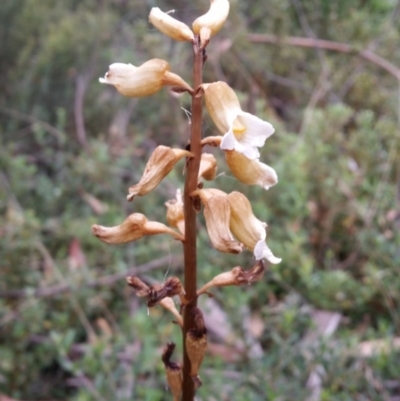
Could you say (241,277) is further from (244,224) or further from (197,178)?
(197,178)

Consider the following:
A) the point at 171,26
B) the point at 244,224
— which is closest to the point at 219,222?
the point at 244,224

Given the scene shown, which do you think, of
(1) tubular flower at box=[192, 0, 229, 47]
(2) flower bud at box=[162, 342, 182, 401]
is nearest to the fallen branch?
(1) tubular flower at box=[192, 0, 229, 47]

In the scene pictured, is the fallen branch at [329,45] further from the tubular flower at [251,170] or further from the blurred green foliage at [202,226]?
the tubular flower at [251,170]

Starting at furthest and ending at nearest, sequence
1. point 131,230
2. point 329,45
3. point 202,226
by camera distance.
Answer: point 329,45 → point 202,226 → point 131,230

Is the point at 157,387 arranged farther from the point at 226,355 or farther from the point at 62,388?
the point at 62,388

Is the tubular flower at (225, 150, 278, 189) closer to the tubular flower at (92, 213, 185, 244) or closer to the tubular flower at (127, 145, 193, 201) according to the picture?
the tubular flower at (127, 145, 193, 201)

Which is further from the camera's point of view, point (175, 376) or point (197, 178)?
point (175, 376)
